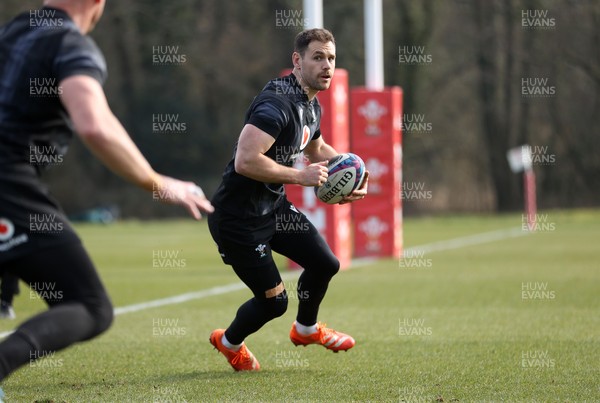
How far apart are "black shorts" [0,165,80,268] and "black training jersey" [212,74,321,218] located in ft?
6.86

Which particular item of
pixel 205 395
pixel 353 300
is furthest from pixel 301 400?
pixel 353 300

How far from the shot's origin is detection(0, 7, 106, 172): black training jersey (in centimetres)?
408

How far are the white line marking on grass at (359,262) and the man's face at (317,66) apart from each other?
383 cm

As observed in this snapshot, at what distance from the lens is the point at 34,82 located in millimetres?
4121

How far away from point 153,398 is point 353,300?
5.77 meters

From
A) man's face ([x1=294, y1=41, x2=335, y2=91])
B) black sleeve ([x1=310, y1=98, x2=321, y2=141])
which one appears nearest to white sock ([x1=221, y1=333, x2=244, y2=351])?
black sleeve ([x1=310, y1=98, x2=321, y2=141])

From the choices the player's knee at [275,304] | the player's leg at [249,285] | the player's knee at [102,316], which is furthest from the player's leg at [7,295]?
the player's knee at [102,316]

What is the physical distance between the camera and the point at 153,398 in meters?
5.71

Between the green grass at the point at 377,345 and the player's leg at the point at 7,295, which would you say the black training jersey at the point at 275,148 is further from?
the player's leg at the point at 7,295

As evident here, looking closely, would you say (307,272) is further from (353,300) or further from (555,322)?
(353,300)

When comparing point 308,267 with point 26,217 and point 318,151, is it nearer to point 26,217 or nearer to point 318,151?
point 318,151

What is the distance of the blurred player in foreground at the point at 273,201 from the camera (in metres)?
5.95

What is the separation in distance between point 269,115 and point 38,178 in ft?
6.61

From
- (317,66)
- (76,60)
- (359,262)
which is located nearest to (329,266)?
(317,66)
